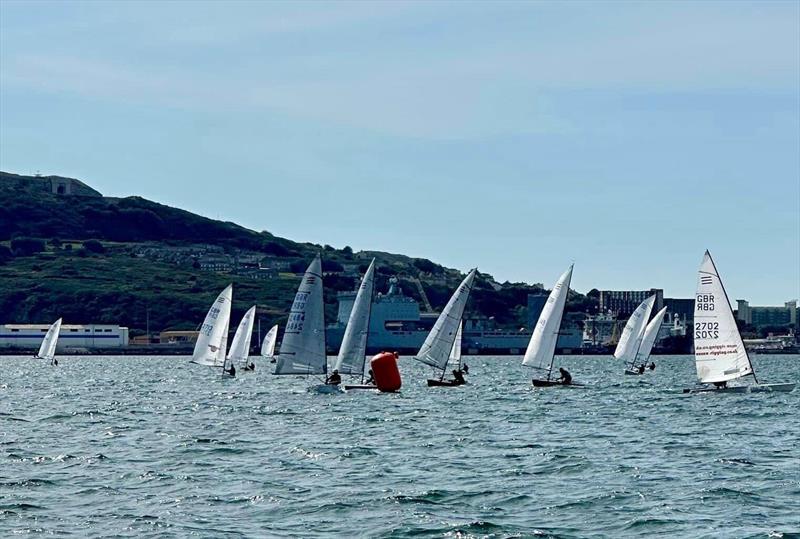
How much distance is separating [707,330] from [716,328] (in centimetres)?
40

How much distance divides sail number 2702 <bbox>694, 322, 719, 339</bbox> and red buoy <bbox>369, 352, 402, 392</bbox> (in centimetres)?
1361

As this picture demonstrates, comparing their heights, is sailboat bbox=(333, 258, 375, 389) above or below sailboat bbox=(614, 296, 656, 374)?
below

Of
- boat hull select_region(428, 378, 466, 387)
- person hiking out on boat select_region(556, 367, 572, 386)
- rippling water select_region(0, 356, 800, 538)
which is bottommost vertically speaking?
rippling water select_region(0, 356, 800, 538)

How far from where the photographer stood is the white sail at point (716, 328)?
196 ft

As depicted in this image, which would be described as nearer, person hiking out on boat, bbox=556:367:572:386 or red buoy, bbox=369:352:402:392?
red buoy, bbox=369:352:402:392

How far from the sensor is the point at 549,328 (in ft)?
229

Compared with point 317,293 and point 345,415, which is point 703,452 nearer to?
point 345,415

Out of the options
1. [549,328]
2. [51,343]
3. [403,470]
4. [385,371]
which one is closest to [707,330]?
[549,328]

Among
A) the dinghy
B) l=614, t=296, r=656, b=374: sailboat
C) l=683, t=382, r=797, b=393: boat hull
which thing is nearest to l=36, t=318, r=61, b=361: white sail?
l=614, t=296, r=656, b=374: sailboat

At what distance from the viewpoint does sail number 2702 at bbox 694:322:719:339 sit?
5988 centimetres

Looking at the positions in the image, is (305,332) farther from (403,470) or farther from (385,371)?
(403,470)

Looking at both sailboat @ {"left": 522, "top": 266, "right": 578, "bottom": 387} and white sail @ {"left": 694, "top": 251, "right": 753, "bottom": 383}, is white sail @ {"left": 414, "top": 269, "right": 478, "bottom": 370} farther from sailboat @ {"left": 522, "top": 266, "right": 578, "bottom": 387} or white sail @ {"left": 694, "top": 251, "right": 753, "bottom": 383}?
white sail @ {"left": 694, "top": 251, "right": 753, "bottom": 383}

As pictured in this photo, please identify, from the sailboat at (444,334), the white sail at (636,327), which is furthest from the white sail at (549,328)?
the white sail at (636,327)

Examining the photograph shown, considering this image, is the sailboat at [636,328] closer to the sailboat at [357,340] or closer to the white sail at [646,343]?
the white sail at [646,343]
